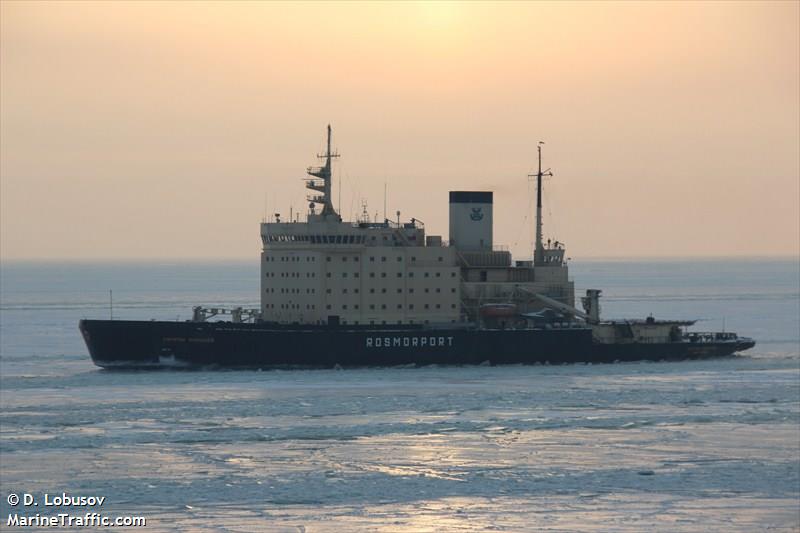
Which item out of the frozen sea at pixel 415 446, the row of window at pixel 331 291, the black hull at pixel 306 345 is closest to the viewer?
the frozen sea at pixel 415 446

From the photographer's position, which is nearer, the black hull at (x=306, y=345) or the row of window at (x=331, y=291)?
the black hull at (x=306, y=345)

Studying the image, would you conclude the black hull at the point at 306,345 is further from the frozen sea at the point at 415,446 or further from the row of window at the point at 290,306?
the row of window at the point at 290,306

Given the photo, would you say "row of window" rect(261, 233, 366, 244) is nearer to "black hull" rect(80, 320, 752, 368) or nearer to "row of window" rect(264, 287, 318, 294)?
"row of window" rect(264, 287, 318, 294)

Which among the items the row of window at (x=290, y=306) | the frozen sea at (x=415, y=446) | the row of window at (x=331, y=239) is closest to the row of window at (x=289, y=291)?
the row of window at (x=290, y=306)

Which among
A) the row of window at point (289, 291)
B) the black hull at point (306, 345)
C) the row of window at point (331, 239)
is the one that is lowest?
the black hull at point (306, 345)

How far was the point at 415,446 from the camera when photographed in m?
30.1

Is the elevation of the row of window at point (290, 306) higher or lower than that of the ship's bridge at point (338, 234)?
lower

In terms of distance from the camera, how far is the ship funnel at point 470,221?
5231 cm

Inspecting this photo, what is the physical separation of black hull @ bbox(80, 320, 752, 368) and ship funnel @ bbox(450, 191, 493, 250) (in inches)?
177

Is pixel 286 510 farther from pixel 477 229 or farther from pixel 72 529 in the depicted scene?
pixel 477 229

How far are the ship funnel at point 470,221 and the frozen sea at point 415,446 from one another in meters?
6.10

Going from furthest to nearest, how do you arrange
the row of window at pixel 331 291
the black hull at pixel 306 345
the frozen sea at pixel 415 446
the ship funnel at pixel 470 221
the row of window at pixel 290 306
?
the ship funnel at pixel 470 221
the row of window at pixel 290 306
the row of window at pixel 331 291
the black hull at pixel 306 345
the frozen sea at pixel 415 446

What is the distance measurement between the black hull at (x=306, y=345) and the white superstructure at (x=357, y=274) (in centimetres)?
108

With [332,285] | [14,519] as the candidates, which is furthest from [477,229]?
[14,519]
